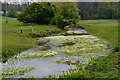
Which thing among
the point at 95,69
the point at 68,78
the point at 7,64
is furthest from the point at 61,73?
the point at 7,64

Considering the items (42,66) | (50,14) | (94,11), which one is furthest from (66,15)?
(94,11)

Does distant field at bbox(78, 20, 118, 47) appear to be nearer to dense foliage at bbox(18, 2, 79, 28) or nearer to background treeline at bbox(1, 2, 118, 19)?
dense foliage at bbox(18, 2, 79, 28)

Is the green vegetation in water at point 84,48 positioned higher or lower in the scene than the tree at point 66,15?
lower

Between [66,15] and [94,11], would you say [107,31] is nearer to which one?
[66,15]

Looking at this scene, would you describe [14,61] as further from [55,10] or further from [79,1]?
[79,1]

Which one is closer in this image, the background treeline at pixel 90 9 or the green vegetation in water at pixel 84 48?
the green vegetation in water at pixel 84 48

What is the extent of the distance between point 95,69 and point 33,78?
5181mm

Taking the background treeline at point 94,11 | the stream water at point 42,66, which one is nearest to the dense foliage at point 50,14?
the background treeline at point 94,11

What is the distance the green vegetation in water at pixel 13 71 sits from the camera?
15.3 meters

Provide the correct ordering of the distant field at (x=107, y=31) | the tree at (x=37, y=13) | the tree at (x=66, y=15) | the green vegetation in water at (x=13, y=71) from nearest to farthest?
the green vegetation in water at (x=13, y=71) < the distant field at (x=107, y=31) < the tree at (x=66, y=15) < the tree at (x=37, y=13)

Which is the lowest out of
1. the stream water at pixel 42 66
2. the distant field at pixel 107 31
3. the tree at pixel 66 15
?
the stream water at pixel 42 66

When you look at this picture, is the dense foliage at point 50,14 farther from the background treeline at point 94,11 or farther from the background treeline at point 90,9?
the background treeline at point 94,11

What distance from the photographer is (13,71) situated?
16.2 meters

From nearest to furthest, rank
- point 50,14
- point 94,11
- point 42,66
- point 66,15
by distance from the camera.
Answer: point 42,66 → point 66,15 → point 50,14 → point 94,11
